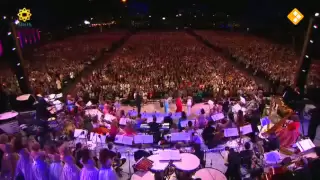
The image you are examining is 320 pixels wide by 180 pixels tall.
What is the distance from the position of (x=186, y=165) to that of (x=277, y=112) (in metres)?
7.07

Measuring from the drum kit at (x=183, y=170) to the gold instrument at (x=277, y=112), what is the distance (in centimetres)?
407

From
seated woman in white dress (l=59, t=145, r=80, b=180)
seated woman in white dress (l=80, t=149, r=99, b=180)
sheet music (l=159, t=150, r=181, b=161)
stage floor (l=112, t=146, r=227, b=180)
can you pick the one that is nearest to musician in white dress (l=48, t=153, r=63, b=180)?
seated woman in white dress (l=59, t=145, r=80, b=180)

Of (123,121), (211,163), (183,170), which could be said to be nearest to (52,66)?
(123,121)

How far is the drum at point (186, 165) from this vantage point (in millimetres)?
7862

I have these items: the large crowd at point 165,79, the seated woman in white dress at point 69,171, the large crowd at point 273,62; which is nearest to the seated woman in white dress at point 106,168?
the seated woman in white dress at point 69,171

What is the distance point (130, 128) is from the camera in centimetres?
1153

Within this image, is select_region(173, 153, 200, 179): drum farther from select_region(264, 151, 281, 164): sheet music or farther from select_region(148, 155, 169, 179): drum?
select_region(264, 151, 281, 164): sheet music

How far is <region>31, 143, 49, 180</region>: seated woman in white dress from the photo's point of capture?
8.16m

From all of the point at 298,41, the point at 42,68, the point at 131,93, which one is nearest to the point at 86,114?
the point at 131,93

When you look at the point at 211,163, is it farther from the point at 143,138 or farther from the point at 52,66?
the point at 52,66

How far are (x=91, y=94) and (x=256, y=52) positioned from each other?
18.4 meters

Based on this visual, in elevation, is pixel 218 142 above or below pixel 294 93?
below

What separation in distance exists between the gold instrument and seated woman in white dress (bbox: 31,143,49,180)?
7.34 meters

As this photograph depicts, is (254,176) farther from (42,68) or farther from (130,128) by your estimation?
(42,68)
